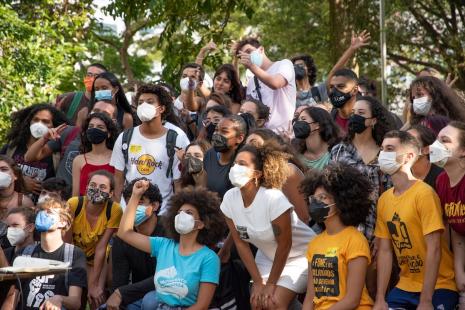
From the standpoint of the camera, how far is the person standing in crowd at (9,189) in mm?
10599

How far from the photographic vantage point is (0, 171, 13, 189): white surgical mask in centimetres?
1056

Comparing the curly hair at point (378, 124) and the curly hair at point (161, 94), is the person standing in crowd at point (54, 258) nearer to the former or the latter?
the curly hair at point (161, 94)

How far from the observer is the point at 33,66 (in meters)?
15.3

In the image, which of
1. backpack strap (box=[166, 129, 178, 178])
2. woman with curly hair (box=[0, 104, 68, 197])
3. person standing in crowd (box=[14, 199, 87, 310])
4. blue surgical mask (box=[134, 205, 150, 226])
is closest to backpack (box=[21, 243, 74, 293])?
person standing in crowd (box=[14, 199, 87, 310])

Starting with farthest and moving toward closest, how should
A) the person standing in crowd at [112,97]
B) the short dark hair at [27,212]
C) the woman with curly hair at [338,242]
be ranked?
the person standing in crowd at [112,97] < the short dark hair at [27,212] < the woman with curly hair at [338,242]

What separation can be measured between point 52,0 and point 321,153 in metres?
9.77

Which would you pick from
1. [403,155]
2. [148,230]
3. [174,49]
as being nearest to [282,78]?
[148,230]

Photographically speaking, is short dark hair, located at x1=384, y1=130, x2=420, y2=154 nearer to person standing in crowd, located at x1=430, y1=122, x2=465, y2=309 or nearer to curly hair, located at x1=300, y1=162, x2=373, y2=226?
person standing in crowd, located at x1=430, y1=122, x2=465, y2=309

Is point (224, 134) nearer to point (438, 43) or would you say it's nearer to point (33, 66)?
point (33, 66)

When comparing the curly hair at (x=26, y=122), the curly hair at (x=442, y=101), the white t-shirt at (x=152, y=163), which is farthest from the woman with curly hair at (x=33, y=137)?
the curly hair at (x=442, y=101)

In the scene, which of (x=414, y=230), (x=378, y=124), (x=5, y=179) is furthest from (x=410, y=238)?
(x=5, y=179)

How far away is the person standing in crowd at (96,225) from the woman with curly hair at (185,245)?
913mm

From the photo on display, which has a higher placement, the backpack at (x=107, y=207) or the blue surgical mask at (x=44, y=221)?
the backpack at (x=107, y=207)

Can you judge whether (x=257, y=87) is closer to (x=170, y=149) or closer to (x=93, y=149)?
(x=170, y=149)
